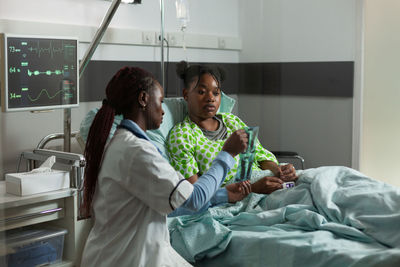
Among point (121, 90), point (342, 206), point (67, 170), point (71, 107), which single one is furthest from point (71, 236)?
point (342, 206)

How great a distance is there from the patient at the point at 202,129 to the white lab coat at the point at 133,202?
23 cm

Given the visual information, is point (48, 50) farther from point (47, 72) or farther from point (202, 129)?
point (202, 129)

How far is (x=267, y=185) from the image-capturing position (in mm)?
1730

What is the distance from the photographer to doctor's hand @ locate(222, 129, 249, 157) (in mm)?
1523

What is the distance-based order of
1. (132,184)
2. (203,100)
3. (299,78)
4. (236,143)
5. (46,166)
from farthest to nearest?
(299,78) → (46,166) → (203,100) → (236,143) → (132,184)

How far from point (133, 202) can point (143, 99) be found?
0.90 feet

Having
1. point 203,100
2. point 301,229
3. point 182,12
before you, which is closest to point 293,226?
point 301,229

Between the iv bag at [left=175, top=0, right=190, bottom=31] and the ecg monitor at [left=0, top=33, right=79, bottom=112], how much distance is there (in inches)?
Result: 14.7

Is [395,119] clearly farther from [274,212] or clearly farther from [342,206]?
[274,212]

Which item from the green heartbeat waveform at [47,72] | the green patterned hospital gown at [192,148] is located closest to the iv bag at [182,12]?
the green patterned hospital gown at [192,148]

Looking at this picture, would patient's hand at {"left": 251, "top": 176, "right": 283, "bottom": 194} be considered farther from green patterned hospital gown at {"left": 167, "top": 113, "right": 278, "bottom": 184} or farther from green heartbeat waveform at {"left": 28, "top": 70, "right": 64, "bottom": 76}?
green heartbeat waveform at {"left": 28, "top": 70, "right": 64, "bottom": 76}

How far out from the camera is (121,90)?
135 cm

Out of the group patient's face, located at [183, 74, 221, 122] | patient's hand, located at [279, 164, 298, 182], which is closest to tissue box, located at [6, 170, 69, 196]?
patient's face, located at [183, 74, 221, 122]

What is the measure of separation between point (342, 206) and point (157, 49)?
84cm
